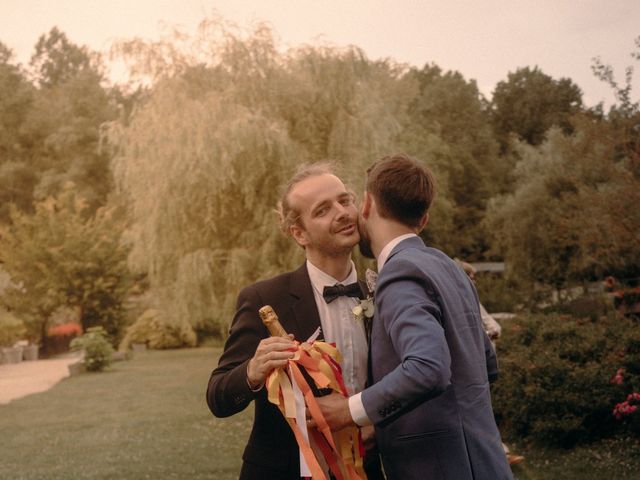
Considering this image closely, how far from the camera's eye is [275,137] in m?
17.4

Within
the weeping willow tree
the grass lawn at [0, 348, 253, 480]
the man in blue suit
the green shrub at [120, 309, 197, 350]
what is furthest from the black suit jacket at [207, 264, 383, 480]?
the green shrub at [120, 309, 197, 350]

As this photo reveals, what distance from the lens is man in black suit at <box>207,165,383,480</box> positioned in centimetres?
273

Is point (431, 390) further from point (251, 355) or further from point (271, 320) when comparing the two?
point (251, 355)

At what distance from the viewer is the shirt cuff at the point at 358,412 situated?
2.25 meters

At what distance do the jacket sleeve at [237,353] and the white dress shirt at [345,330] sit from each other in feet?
0.75

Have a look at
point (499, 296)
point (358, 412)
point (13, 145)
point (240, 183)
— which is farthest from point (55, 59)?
point (358, 412)

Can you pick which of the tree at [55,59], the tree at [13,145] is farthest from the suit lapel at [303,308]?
the tree at [55,59]

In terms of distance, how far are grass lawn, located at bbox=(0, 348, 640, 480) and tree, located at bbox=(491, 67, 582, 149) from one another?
102 ft

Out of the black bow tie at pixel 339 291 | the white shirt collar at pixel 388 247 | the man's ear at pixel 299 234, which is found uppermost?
the man's ear at pixel 299 234

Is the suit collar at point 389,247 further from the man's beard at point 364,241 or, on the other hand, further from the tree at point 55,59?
the tree at point 55,59

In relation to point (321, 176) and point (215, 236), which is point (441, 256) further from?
point (215, 236)

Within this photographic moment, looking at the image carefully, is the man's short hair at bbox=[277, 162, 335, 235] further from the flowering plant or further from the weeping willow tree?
the weeping willow tree

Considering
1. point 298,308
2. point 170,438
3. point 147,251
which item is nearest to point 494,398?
point 170,438

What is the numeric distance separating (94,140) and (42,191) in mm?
4231
